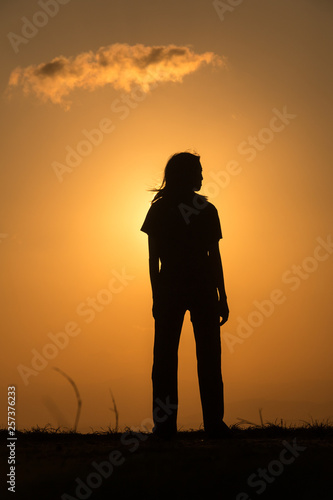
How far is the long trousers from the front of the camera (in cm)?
606

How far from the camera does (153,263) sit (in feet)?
20.8

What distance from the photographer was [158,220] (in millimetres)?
6363

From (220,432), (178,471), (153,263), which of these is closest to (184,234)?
(153,263)

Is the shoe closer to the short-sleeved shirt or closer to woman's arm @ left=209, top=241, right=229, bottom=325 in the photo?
woman's arm @ left=209, top=241, right=229, bottom=325

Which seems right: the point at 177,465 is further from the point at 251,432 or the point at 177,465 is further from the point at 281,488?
the point at 251,432

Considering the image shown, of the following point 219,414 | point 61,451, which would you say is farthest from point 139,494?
point 219,414

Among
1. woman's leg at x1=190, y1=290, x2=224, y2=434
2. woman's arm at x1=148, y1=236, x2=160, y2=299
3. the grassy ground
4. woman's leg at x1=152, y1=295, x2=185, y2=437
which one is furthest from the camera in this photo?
woman's arm at x1=148, y1=236, x2=160, y2=299

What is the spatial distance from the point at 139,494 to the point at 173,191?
3500mm

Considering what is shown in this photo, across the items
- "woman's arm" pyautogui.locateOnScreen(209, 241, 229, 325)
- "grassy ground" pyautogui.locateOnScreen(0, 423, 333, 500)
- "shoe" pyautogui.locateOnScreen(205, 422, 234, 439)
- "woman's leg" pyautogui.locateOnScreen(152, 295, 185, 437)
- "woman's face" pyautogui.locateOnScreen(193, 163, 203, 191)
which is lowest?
"grassy ground" pyautogui.locateOnScreen(0, 423, 333, 500)

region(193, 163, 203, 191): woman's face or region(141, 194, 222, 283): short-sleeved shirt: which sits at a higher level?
region(193, 163, 203, 191): woman's face

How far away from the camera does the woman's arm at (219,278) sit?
6.37 metres

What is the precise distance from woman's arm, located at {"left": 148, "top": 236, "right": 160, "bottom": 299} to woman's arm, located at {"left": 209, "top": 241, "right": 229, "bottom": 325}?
56 centimetres

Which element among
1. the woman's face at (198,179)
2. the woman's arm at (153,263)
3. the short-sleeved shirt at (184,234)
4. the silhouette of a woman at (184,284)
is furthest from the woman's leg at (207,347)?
the woman's face at (198,179)

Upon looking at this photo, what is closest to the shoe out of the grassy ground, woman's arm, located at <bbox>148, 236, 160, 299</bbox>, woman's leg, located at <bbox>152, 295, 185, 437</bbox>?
woman's leg, located at <bbox>152, 295, 185, 437</bbox>
